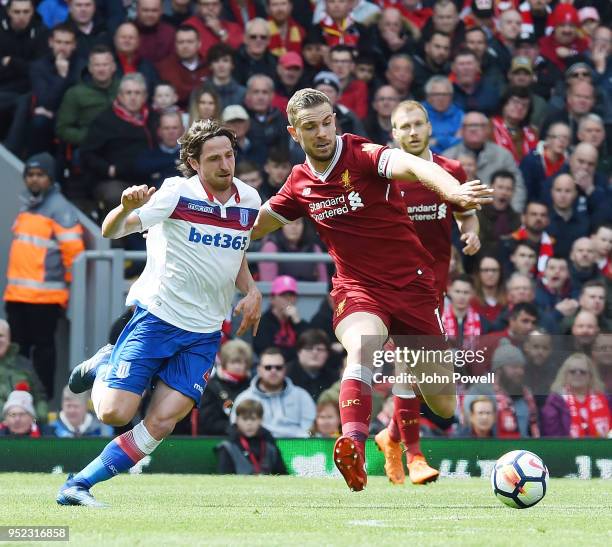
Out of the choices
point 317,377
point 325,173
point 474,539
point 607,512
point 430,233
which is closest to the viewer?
point 474,539

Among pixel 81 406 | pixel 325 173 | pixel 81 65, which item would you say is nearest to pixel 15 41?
pixel 81 65

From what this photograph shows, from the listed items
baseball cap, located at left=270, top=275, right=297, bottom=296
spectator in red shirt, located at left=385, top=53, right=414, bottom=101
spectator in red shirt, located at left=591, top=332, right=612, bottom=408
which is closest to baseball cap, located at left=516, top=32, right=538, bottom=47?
spectator in red shirt, located at left=385, top=53, right=414, bottom=101

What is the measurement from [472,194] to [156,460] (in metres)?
5.17

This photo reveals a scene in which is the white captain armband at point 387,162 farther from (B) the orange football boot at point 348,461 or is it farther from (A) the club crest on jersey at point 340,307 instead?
(B) the orange football boot at point 348,461

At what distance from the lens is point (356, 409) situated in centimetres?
A: 838

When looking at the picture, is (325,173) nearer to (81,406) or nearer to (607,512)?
(607,512)

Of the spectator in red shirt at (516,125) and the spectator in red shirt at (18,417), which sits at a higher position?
the spectator in red shirt at (516,125)

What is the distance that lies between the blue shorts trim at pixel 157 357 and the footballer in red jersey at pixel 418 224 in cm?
223

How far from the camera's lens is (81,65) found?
47.0 ft

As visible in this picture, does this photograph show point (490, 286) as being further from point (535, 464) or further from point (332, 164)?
point (535, 464)

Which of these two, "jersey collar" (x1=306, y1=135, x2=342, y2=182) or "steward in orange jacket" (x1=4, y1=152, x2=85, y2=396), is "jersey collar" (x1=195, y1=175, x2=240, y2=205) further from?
"steward in orange jacket" (x1=4, y1=152, x2=85, y2=396)

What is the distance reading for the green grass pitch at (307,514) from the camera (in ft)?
21.2

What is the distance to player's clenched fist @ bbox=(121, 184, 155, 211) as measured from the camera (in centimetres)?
767

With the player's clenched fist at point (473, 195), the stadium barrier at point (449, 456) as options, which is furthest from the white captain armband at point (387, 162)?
the stadium barrier at point (449, 456)
